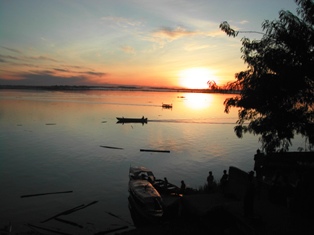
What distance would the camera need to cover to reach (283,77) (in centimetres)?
1283

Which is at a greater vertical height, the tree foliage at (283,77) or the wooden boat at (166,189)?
the tree foliage at (283,77)

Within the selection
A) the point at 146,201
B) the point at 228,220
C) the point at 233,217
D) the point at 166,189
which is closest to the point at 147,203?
the point at 146,201

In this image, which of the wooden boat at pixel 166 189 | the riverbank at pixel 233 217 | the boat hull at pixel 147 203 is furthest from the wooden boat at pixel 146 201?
the wooden boat at pixel 166 189

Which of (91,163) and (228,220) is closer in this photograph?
(228,220)

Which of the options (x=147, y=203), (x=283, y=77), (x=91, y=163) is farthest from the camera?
(x=91, y=163)

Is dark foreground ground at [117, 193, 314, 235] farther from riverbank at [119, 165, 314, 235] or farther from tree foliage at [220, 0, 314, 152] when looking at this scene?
tree foliage at [220, 0, 314, 152]

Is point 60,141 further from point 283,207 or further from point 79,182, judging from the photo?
point 283,207

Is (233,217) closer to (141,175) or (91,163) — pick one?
(141,175)

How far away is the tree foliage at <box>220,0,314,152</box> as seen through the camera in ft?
42.0

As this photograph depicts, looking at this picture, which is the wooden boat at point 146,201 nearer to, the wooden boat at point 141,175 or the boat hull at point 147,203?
the boat hull at point 147,203

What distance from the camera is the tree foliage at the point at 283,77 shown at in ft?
42.0

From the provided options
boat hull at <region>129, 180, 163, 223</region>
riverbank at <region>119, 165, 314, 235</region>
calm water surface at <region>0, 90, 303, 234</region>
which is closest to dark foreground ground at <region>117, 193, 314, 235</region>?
riverbank at <region>119, 165, 314, 235</region>

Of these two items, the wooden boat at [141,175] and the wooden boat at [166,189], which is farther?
the wooden boat at [141,175]

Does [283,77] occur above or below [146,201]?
above
